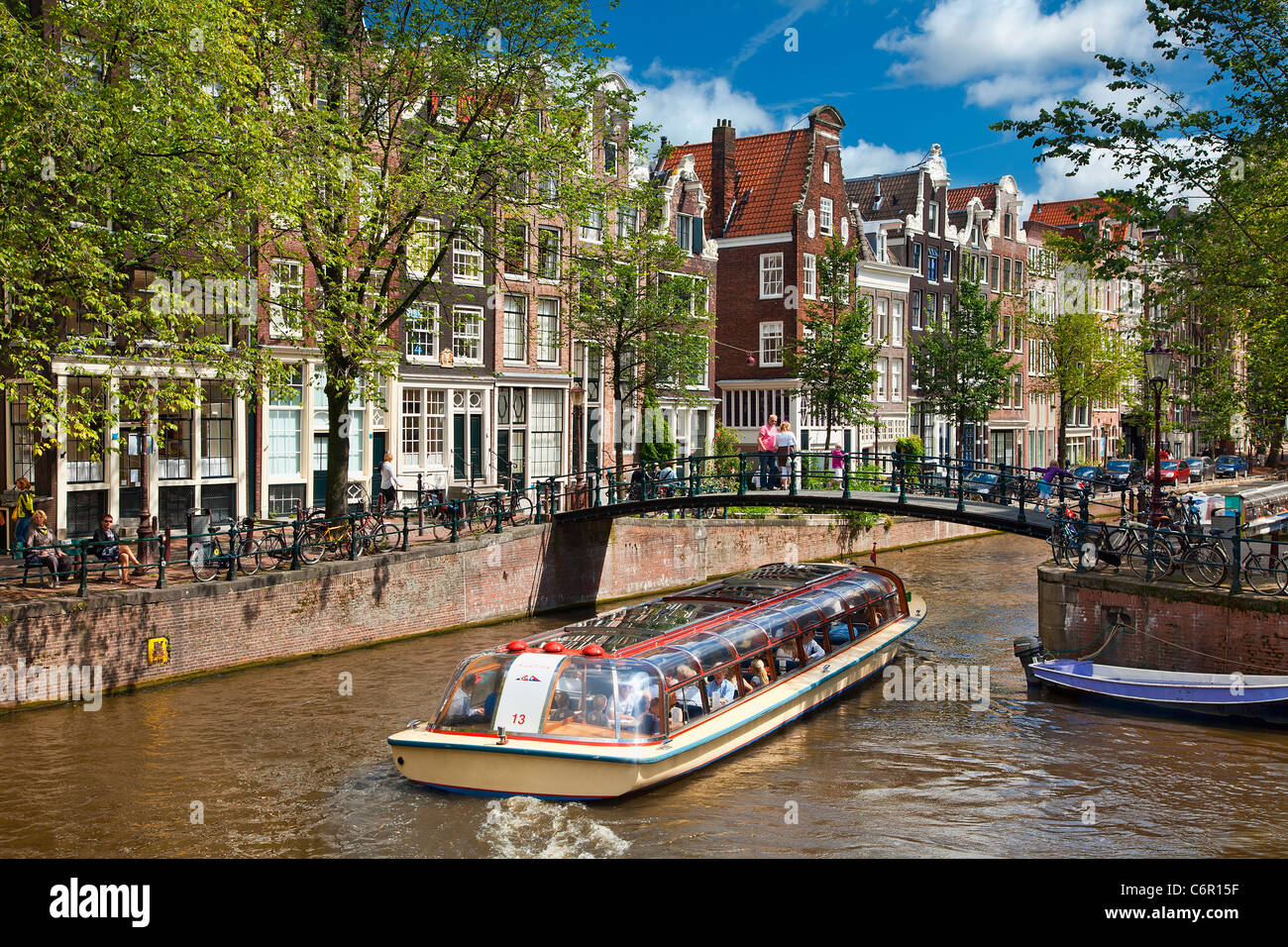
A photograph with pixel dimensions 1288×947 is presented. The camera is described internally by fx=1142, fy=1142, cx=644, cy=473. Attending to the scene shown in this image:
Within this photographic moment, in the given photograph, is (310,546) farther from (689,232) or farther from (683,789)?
(689,232)

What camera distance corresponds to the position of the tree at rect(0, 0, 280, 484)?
1662cm

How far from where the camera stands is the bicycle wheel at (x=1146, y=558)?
738 inches

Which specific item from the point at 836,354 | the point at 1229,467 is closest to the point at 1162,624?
the point at 836,354

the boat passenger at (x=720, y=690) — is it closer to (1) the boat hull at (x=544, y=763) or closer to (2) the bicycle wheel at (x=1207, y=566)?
(1) the boat hull at (x=544, y=763)

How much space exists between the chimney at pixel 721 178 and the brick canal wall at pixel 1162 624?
30704 millimetres

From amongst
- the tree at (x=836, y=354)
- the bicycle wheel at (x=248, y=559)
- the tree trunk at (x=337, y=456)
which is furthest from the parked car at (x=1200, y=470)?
the bicycle wheel at (x=248, y=559)

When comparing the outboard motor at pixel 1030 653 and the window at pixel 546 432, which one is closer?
the outboard motor at pixel 1030 653

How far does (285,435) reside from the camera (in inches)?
1126

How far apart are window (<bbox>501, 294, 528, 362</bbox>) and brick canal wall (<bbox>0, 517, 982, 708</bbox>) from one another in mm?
7205

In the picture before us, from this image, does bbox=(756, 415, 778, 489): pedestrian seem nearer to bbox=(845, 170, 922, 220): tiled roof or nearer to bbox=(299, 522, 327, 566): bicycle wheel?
bbox=(299, 522, 327, 566): bicycle wheel

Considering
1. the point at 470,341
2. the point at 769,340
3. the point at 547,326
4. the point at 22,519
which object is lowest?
the point at 22,519

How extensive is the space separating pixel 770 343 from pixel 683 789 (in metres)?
34.0

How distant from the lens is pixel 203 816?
523 inches
